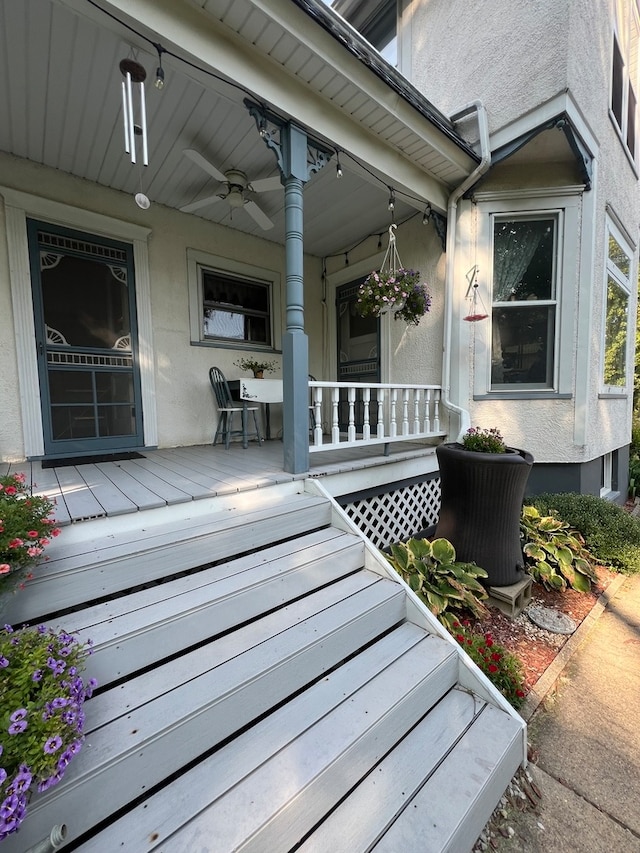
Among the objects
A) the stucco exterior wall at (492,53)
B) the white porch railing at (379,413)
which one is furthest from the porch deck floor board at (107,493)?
the stucco exterior wall at (492,53)

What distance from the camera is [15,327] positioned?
3072mm

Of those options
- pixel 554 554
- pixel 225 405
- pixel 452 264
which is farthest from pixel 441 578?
pixel 452 264

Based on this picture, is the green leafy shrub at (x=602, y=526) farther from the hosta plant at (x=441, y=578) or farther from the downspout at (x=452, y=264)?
the hosta plant at (x=441, y=578)

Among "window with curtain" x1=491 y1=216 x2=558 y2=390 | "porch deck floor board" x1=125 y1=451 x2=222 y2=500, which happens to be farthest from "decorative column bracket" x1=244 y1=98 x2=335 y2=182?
"porch deck floor board" x1=125 y1=451 x2=222 y2=500

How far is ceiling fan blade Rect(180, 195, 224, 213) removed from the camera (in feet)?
10.9

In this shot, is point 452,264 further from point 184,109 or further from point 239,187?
point 184,109

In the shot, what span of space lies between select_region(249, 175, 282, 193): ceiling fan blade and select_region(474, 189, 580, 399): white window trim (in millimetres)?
2013

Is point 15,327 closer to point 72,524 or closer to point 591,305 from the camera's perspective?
point 72,524

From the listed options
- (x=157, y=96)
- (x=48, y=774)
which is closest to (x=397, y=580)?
(x=48, y=774)

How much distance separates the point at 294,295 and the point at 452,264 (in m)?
2.08

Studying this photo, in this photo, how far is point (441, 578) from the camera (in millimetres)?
2371

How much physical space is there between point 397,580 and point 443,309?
116 inches

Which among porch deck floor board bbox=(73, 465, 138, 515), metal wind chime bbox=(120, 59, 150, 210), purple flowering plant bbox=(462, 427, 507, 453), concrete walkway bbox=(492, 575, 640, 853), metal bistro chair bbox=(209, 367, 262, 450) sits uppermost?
metal wind chime bbox=(120, 59, 150, 210)

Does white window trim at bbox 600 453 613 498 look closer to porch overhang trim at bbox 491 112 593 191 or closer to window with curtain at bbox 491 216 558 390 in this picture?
window with curtain at bbox 491 216 558 390
